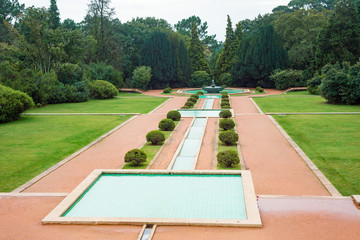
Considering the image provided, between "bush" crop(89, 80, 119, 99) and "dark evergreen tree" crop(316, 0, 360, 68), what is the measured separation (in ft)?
79.6

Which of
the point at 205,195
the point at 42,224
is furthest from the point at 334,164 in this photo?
the point at 42,224

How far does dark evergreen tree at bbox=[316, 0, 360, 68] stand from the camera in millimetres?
36250

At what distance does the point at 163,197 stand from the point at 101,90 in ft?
94.8

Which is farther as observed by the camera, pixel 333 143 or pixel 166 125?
pixel 166 125

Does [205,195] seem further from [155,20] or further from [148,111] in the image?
[155,20]

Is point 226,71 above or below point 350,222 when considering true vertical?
above

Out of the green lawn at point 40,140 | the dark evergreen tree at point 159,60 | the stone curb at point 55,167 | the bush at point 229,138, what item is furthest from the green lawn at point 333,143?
the dark evergreen tree at point 159,60

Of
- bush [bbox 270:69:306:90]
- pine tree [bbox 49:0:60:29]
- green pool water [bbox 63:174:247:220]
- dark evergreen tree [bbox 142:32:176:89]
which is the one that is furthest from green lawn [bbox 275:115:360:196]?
pine tree [bbox 49:0:60:29]

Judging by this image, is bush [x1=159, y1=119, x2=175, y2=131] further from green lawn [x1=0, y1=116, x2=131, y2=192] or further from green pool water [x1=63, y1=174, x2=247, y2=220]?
green pool water [x1=63, y1=174, x2=247, y2=220]

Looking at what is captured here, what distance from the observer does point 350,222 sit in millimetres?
6918

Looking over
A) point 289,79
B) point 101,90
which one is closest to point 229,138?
point 101,90

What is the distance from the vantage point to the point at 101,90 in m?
35.6

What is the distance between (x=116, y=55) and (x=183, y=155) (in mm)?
36731

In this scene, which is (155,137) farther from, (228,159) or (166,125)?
(228,159)
